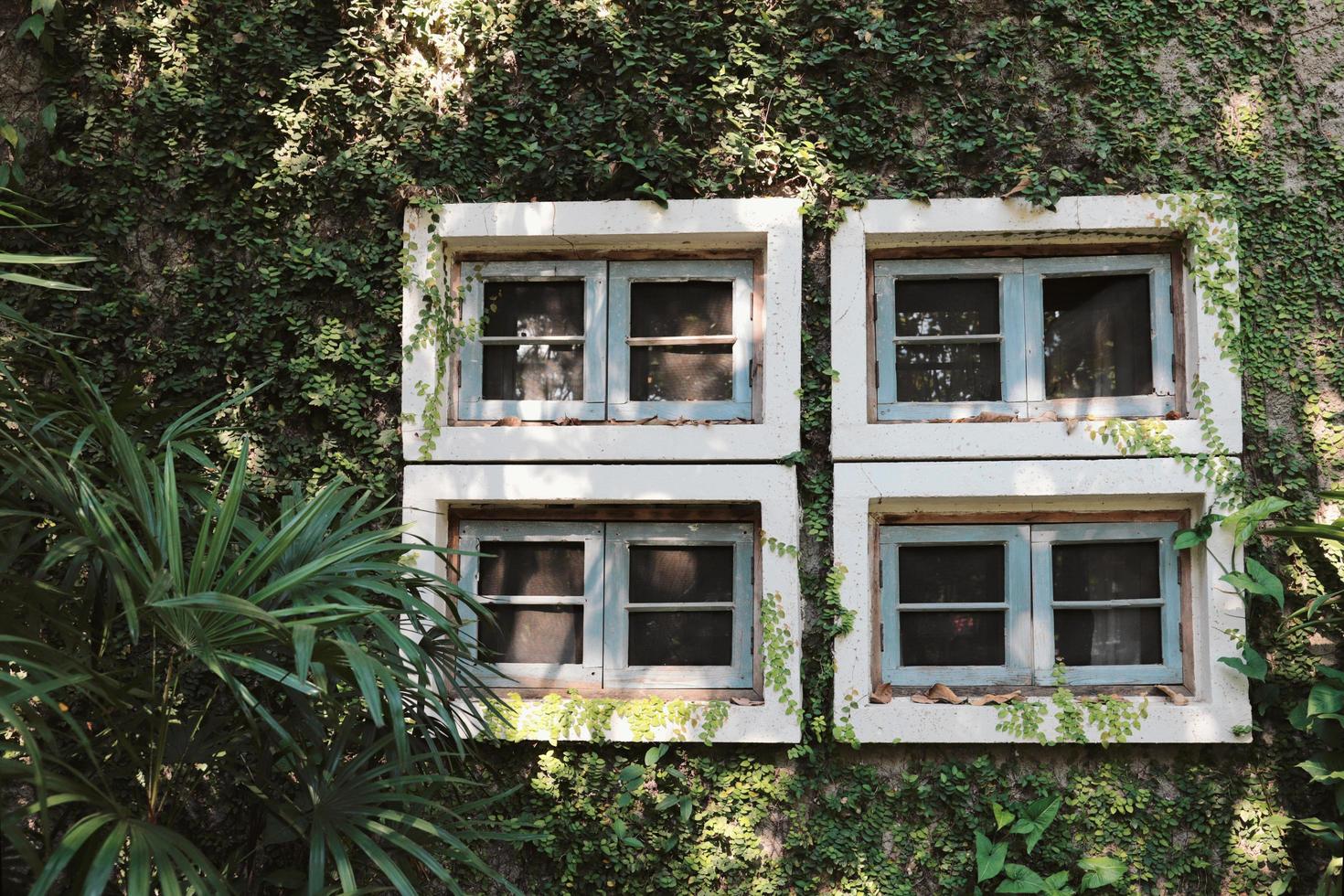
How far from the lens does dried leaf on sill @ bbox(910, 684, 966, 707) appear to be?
10.4 ft

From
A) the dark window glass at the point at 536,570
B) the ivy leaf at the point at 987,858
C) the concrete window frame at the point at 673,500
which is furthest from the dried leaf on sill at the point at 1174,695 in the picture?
the dark window glass at the point at 536,570

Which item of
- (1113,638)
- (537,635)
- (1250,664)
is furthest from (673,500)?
(1250,664)

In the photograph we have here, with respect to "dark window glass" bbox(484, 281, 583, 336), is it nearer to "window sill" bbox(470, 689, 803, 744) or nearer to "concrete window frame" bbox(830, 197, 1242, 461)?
"concrete window frame" bbox(830, 197, 1242, 461)

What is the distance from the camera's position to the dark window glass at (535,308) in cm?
346

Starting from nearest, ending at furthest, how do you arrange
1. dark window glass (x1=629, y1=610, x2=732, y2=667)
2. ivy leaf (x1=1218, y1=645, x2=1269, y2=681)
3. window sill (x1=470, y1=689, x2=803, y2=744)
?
1. ivy leaf (x1=1218, y1=645, x2=1269, y2=681)
2. window sill (x1=470, y1=689, x2=803, y2=744)
3. dark window glass (x1=629, y1=610, x2=732, y2=667)

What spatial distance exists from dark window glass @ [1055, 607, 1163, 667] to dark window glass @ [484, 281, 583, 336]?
6.72ft

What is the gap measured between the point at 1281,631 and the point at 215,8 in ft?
14.1

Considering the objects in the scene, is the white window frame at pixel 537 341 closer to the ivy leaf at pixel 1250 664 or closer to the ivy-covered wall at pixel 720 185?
the ivy-covered wall at pixel 720 185

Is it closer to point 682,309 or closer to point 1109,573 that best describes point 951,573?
point 1109,573

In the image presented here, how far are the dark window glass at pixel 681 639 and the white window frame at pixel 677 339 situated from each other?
71 centimetres

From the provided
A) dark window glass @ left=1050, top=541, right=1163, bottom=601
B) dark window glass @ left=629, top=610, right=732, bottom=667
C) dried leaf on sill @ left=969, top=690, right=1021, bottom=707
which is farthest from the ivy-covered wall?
dark window glass @ left=1050, top=541, right=1163, bottom=601

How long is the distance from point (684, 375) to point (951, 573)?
1182mm

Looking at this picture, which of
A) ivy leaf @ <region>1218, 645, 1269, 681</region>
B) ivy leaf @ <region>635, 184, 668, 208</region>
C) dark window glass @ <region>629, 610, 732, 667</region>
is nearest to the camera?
ivy leaf @ <region>1218, 645, 1269, 681</region>

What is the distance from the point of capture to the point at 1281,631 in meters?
3.12
